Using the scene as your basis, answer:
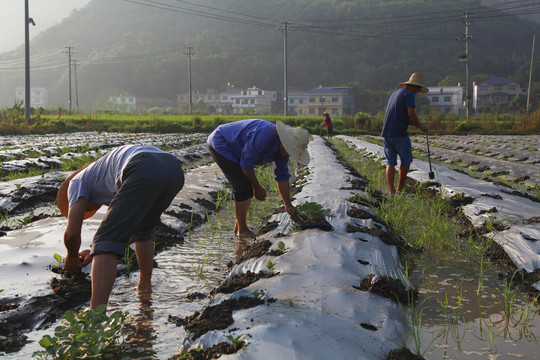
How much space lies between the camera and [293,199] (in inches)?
168

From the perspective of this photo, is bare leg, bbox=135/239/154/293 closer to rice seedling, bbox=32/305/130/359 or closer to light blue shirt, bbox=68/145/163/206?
light blue shirt, bbox=68/145/163/206

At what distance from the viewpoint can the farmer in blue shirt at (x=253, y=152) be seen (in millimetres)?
3092

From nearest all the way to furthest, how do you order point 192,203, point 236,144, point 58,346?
point 58,346
point 236,144
point 192,203

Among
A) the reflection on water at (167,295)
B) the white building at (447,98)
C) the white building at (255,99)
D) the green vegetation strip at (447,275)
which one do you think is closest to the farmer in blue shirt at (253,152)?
→ the reflection on water at (167,295)

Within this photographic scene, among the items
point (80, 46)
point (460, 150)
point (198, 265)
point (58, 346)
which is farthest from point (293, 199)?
point (80, 46)

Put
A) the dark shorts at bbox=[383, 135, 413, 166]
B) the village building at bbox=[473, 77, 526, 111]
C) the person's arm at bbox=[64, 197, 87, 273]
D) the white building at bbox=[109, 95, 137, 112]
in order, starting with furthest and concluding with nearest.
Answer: the white building at bbox=[109, 95, 137, 112] → the village building at bbox=[473, 77, 526, 111] → the dark shorts at bbox=[383, 135, 413, 166] → the person's arm at bbox=[64, 197, 87, 273]

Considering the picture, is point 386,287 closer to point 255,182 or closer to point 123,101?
point 255,182

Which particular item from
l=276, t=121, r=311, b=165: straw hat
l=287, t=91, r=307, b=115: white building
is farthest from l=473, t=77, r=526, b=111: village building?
l=276, t=121, r=311, b=165: straw hat

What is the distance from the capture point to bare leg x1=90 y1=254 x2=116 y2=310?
6.40 feet

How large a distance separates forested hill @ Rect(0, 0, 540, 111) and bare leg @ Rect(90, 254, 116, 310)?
5740 cm

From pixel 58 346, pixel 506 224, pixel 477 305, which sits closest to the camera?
pixel 58 346

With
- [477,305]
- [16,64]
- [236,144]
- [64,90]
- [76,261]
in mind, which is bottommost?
[477,305]

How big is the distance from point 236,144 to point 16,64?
324 ft

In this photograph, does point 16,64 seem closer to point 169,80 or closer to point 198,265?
point 169,80
